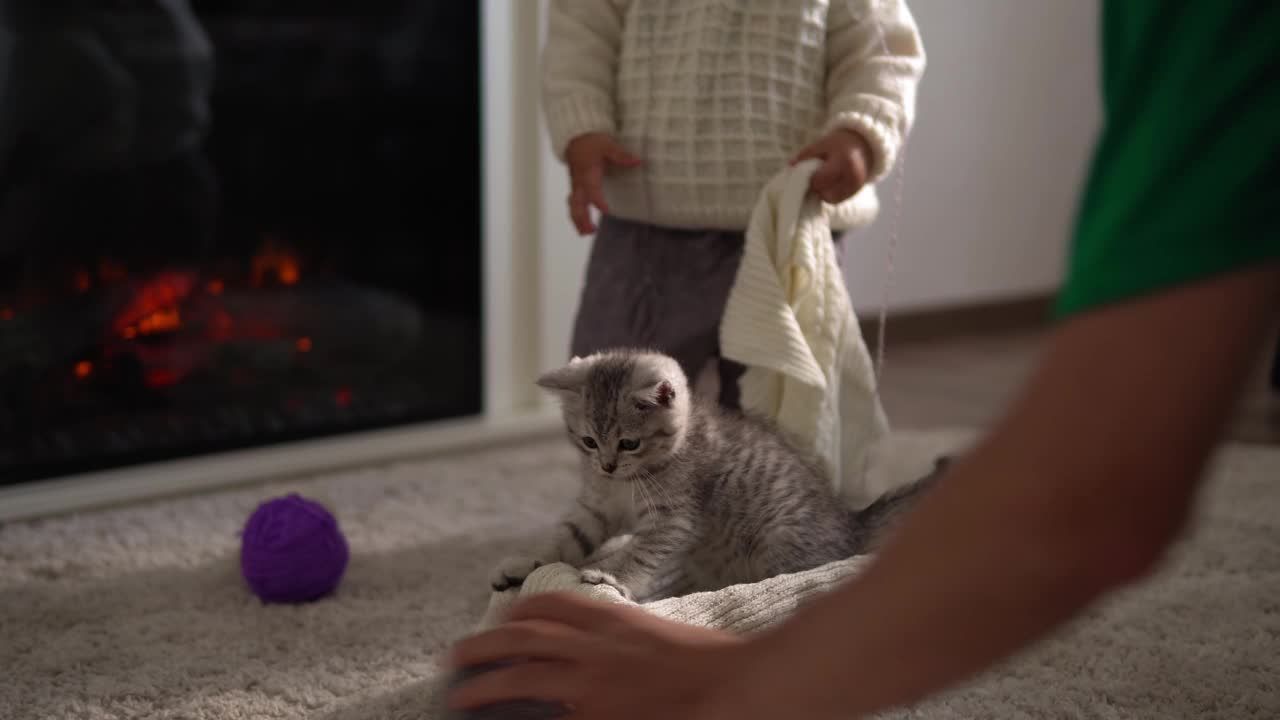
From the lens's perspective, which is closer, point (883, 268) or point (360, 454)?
point (360, 454)

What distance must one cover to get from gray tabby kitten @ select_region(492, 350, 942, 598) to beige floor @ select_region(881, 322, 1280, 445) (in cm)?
88

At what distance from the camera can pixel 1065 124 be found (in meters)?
2.68

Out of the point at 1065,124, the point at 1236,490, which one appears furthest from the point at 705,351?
the point at 1065,124

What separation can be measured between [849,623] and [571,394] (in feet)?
2.59

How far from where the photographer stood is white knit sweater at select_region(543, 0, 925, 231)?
1267mm

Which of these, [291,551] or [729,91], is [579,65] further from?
[291,551]

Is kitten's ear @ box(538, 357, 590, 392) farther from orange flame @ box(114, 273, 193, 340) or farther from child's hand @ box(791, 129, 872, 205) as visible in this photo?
orange flame @ box(114, 273, 193, 340)

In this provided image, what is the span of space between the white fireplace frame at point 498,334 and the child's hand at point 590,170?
1.84ft

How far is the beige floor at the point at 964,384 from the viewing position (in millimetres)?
2105

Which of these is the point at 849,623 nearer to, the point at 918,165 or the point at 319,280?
the point at 319,280

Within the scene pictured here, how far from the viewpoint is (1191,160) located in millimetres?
339

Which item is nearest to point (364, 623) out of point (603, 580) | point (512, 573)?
point (512, 573)

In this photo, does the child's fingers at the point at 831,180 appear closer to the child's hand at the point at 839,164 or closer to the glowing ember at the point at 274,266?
the child's hand at the point at 839,164

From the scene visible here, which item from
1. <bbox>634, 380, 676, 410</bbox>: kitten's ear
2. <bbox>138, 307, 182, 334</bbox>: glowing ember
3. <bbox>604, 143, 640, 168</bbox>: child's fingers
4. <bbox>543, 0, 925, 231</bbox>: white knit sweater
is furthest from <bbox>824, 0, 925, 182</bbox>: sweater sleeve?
<bbox>138, 307, 182, 334</bbox>: glowing ember
